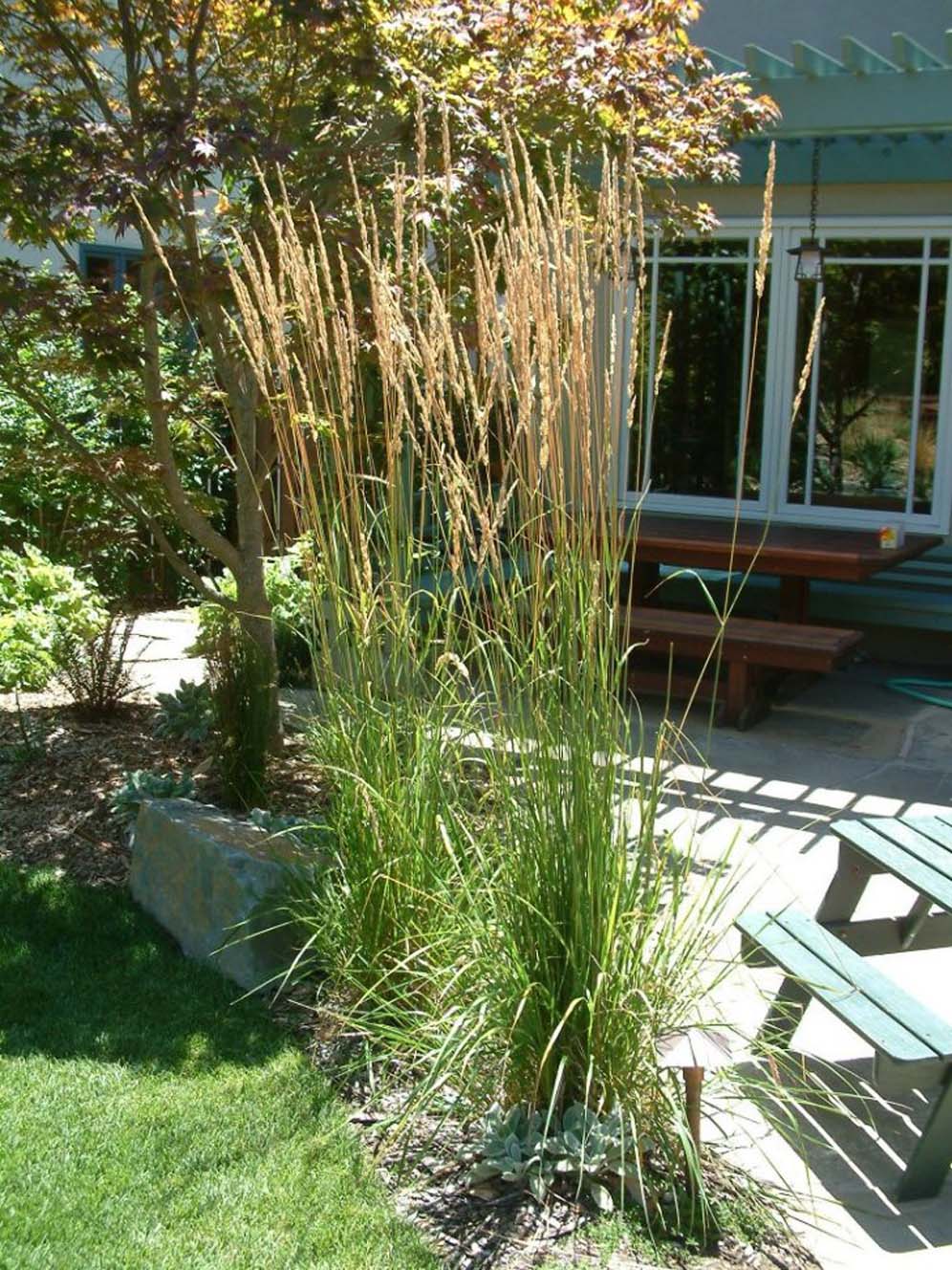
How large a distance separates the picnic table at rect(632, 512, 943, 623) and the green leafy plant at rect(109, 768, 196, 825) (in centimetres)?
333

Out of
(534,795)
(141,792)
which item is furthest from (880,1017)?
(141,792)

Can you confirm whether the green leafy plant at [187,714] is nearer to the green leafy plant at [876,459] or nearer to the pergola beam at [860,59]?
the green leafy plant at [876,459]

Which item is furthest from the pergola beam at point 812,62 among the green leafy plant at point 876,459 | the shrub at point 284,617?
the shrub at point 284,617

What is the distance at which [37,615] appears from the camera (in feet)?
23.2

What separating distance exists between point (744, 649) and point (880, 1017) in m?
3.94

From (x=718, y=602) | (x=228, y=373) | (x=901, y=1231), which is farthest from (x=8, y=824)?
(x=718, y=602)

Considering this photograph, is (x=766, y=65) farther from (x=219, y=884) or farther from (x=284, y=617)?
(x=219, y=884)

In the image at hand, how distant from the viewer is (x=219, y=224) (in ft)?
17.7

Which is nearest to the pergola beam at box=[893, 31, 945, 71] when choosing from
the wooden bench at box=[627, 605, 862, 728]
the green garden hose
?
the wooden bench at box=[627, 605, 862, 728]

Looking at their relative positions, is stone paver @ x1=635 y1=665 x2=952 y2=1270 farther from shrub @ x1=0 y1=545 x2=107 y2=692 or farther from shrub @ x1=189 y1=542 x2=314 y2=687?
shrub @ x1=0 y1=545 x2=107 y2=692

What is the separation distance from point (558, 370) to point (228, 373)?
2986 millimetres

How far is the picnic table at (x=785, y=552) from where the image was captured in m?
7.33

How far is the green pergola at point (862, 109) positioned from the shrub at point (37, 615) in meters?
4.70

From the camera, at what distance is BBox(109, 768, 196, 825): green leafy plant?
478 centimetres
